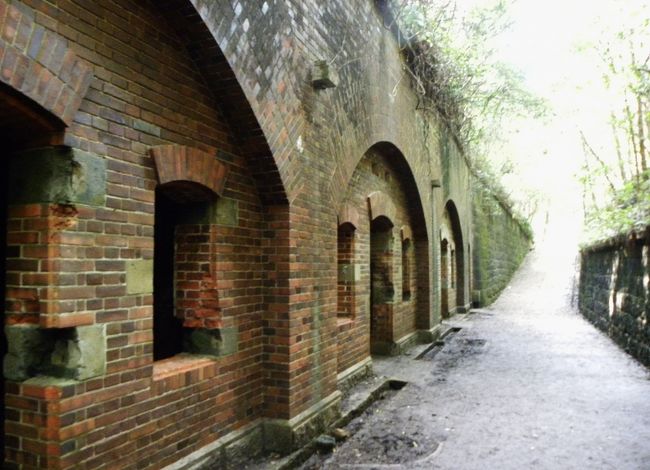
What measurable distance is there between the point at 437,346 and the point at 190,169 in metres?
8.19

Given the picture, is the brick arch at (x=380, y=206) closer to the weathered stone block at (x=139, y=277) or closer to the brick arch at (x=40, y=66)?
the weathered stone block at (x=139, y=277)

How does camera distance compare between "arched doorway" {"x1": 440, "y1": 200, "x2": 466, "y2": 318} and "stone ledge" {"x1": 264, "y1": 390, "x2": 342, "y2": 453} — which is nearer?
"stone ledge" {"x1": 264, "y1": 390, "x2": 342, "y2": 453}

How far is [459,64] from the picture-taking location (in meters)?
9.62

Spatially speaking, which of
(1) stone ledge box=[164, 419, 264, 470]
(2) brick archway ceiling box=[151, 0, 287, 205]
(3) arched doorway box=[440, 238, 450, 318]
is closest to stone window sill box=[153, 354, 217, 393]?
(1) stone ledge box=[164, 419, 264, 470]

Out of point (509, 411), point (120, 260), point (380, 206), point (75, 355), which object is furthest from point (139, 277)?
point (380, 206)

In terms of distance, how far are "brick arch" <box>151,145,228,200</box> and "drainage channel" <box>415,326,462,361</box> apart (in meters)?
6.25

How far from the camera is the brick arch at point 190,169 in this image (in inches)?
135

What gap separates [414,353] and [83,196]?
7.51 m

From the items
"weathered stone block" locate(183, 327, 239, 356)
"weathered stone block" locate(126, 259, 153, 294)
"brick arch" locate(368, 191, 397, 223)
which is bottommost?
"weathered stone block" locate(183, 327, 239, 356)

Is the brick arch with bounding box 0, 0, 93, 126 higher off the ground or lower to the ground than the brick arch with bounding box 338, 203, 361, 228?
higher

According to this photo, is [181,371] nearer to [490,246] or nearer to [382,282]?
[382,282]

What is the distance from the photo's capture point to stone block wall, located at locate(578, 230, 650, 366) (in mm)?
8406

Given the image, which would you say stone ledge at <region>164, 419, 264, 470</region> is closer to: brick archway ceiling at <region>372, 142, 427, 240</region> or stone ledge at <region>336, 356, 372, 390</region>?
stone ledge at <region>336, 356, 372, 390</region>

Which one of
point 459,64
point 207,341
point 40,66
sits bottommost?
point 207,341
